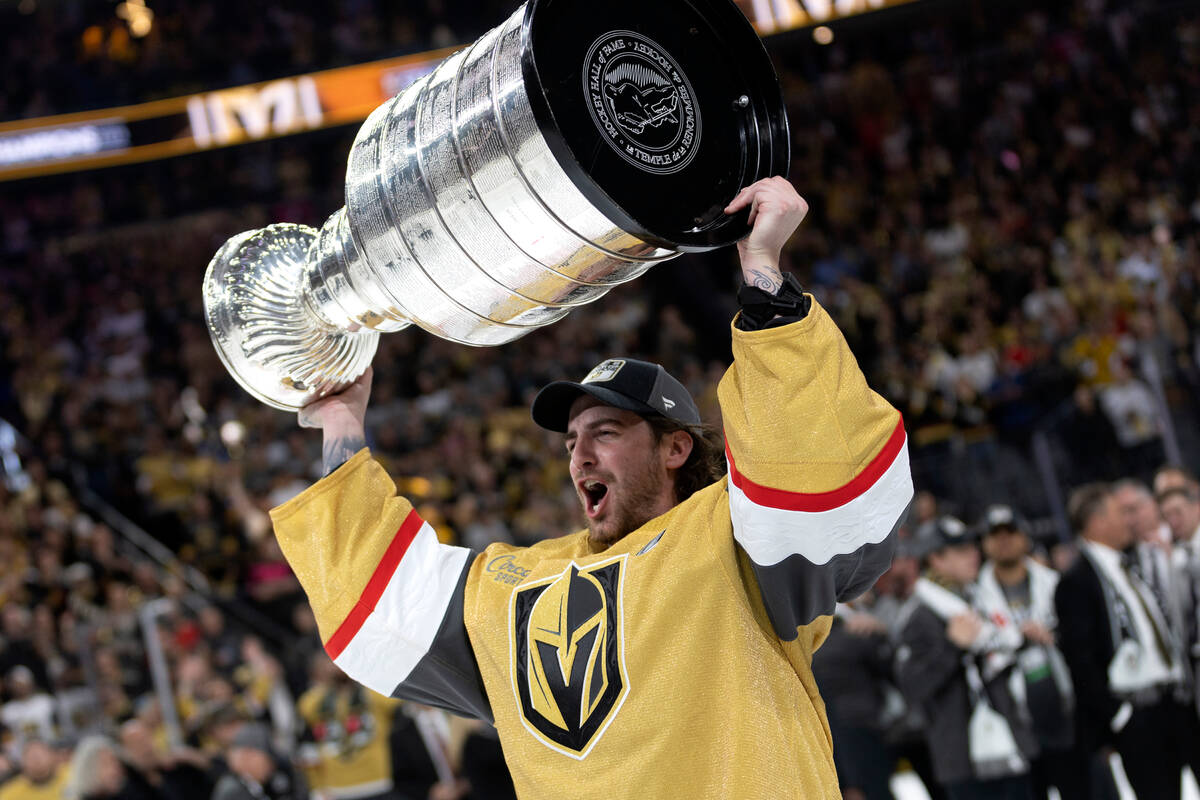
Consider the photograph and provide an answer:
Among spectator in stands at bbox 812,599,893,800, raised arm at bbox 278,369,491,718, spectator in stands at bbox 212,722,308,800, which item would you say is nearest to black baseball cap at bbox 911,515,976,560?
spectator in stands at bbox 812,599,893,800

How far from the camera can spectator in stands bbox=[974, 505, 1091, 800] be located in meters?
5.29

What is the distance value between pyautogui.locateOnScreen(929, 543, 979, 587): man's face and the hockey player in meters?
3.53

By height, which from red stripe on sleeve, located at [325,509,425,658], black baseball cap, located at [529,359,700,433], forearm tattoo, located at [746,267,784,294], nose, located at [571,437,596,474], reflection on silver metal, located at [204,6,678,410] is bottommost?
red stripe on sleeve, located at [325,509,425,658]

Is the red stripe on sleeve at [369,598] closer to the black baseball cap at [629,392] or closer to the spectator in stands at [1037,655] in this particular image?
the black baseball cap at [629,392]

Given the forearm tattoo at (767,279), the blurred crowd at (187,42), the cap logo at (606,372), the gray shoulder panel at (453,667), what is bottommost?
the gray shoulder panel at (453,667)

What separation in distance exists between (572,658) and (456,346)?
35.6 ft

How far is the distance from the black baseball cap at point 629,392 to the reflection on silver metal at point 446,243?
16.7 inches

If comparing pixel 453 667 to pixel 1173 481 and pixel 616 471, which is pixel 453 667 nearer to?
pixel 616 471

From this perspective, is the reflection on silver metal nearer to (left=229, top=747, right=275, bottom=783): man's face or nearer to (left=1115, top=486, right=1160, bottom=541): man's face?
(left=229, top=747, right=275, bottom=783): man's face

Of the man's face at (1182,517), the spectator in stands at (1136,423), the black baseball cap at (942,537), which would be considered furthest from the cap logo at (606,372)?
the spectator in stands at (1136,423)

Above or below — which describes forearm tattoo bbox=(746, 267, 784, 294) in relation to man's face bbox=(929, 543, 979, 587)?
above

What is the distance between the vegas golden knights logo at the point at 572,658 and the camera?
1815mm

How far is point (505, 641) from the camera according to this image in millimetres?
1993

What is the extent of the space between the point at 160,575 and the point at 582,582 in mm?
7241
